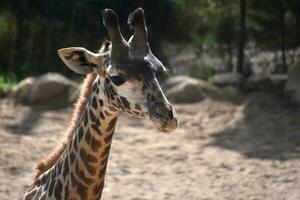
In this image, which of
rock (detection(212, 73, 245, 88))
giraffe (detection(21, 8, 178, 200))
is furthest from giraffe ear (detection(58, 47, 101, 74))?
rock (detection(212, 73, 245, 88))

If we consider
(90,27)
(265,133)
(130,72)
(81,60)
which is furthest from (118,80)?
(90,27)

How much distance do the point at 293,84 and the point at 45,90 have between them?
13.5 feet

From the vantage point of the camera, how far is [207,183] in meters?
7.04

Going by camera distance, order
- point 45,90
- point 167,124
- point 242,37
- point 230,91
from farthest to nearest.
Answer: point 242,37
point 230,91
point 45,90
point 167,124

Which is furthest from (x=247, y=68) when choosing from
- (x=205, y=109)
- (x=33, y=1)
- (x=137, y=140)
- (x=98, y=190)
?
(x=98, y=190)

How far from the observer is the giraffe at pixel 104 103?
3.43 m

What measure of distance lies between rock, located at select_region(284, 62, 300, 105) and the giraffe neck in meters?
6.68

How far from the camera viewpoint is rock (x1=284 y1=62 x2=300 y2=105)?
10.1 meters

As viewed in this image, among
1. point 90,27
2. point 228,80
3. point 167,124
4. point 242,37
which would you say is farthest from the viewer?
point 90,27

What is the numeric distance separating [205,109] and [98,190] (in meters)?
6.56

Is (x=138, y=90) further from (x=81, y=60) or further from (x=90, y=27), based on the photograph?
(x=90, y=27)

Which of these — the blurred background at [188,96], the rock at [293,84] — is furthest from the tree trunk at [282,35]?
the rock at [293,84]

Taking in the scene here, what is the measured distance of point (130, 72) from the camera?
3453 mm

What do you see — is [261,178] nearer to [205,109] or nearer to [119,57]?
[205,109]
